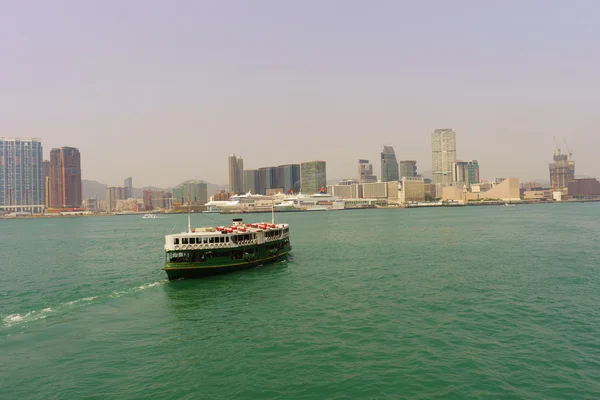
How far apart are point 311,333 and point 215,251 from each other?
2032 centimetres

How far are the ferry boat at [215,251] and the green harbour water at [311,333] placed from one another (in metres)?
1.45

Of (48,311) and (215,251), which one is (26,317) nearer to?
(48,311)

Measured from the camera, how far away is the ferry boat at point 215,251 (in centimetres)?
3931

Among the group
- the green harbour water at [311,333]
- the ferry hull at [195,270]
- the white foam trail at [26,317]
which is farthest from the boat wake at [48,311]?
the ferry hull at [195,270]

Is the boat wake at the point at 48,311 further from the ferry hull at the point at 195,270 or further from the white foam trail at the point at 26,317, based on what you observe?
the ferry hull at the point at 195,270

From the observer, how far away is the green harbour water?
1728 cm

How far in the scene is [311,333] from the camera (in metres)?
23.6

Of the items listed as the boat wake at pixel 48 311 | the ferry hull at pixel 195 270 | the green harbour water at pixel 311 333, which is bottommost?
the green harbour water at pixel 311 333

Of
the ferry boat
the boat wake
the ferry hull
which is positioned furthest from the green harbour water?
the ferry boat

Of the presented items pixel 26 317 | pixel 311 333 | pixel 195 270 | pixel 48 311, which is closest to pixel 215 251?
pixel 195 270

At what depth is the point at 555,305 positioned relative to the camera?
28.3m

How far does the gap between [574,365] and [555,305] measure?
11.0 meters

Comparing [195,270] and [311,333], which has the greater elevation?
[195,270]

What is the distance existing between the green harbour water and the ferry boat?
1.45 meters
